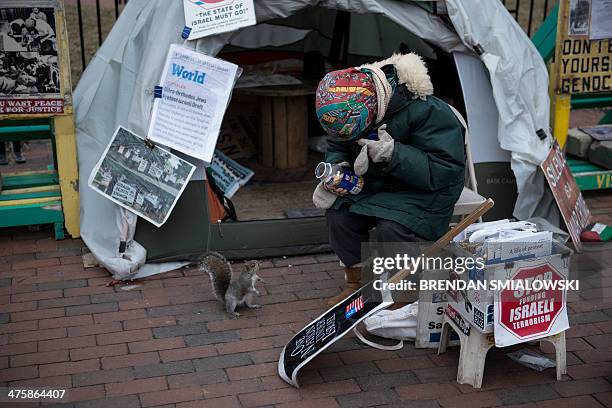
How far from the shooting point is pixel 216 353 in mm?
4254

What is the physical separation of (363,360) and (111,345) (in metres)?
1.40

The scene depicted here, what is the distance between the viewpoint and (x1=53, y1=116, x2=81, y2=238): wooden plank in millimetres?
5504

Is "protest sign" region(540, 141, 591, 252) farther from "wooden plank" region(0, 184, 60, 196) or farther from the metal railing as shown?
the metal railing

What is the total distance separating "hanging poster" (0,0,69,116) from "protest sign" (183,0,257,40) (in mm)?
Result: 948

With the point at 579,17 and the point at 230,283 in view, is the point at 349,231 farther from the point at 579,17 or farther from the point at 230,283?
the point at 579,17

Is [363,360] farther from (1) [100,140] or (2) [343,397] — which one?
(1) [100,140]

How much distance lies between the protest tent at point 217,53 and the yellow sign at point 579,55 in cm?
41

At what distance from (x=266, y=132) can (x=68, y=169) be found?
207 cm

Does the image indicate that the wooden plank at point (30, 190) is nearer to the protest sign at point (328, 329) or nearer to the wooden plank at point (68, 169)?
the wooden plank at point (68, 169)

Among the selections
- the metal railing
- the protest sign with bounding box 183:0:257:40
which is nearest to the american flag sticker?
the protest sign with bounding box 183:0:257:40

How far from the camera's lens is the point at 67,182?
562 cm

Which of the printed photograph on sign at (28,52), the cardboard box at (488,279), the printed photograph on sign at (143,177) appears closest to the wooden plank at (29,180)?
the printed photograph on sign at (28,52)

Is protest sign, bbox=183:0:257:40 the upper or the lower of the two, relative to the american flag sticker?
upper

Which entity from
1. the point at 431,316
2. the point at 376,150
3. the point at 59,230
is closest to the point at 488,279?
the point at 431,316
